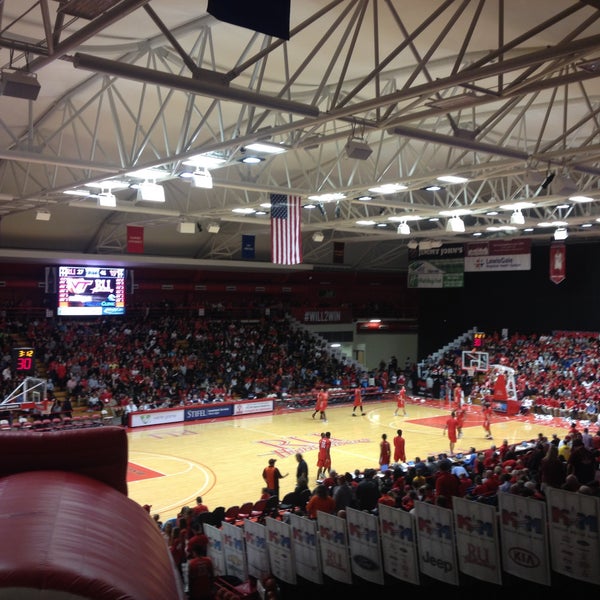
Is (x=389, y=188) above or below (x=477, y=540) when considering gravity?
above

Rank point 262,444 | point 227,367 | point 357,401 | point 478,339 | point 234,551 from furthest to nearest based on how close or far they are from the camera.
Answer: point 478,339, point 227,367, point 357,401, point 262,444, point 234,551

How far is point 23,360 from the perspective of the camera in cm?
2292

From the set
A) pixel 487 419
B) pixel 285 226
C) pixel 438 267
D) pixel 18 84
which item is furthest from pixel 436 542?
pixel 438 267

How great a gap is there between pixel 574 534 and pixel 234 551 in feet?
15.0

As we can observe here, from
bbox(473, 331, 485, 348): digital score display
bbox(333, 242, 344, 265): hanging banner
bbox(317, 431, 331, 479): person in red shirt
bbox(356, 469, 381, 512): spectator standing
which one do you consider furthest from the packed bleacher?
bbox(356, 469, 381, 512): spectator standing

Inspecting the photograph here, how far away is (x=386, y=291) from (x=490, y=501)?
36.4 metres

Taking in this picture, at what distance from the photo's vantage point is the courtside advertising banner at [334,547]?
30.0 ft

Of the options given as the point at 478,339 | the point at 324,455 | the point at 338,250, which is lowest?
the point at 324,455

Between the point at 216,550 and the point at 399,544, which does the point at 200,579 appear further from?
the point at 399,544

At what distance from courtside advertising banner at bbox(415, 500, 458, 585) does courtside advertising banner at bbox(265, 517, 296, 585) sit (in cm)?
172

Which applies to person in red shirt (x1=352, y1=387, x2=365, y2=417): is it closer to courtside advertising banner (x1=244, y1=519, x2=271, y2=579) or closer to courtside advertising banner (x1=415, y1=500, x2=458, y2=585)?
courtside advertising banner (x1=244, y1=519, x2=271, y2=579)

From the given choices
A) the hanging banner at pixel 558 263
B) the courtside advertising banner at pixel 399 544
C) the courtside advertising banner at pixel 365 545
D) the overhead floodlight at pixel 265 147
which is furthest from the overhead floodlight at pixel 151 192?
the hanging banner at pixel 558 263

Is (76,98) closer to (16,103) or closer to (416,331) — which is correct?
(16,103)

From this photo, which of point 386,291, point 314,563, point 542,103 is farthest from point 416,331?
point 314,563
